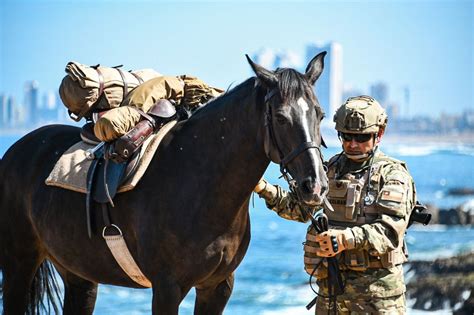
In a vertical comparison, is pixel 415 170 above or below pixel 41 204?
below

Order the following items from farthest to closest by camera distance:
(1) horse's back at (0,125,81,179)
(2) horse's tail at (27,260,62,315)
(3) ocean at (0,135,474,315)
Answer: (3) ocean at (0,135,474,315), (2) horse's tail at (27,260,62,315), (1) horse's back at (0,125,81,179)

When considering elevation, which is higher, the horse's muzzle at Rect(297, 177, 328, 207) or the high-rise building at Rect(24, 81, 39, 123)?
the horse's muzzle at Rect(297, 177, 328, 207)


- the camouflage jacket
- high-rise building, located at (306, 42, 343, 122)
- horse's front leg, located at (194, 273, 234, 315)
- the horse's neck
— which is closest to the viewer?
the camouflage jacket

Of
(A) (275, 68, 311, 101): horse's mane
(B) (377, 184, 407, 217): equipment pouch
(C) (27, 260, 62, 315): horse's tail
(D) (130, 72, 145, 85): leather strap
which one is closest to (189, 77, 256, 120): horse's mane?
(A) (275, 68, 311, 101): horse's mane

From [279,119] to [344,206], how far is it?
68cm

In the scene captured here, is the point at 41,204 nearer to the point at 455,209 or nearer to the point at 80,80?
the point at 80,80

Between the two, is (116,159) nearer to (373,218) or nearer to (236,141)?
(236,141)

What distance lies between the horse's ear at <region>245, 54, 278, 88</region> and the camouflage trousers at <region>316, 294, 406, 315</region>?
4.45ft

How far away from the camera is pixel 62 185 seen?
6.62 m

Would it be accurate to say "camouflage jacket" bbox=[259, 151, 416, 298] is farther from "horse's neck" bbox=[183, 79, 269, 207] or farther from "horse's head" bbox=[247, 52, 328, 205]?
"horse's neck" bbox=[183, 79, 269, 207]

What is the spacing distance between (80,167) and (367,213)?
2.11m

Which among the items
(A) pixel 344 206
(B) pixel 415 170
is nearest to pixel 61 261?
(A) pixel 344 206

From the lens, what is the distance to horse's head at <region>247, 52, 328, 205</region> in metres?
5.20

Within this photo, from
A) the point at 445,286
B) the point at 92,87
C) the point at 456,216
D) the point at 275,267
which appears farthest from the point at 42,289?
the point at 456,216
